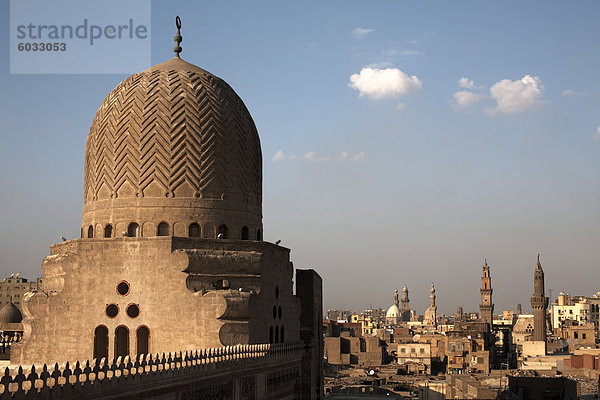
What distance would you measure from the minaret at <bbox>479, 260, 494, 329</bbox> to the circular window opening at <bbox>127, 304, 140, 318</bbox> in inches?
2987

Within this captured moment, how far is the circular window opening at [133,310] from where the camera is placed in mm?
21406

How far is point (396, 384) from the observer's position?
5353 cm

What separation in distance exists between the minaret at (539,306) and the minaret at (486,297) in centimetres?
1000

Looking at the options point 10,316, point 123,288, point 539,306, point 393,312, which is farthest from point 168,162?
point 393,312

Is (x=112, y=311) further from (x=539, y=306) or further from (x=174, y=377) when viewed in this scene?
(x=539, y=306)

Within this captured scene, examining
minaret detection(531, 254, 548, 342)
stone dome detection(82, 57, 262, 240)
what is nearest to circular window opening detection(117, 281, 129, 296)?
stone dome detection(82, 57, 262, 240)

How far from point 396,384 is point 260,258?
110 feet

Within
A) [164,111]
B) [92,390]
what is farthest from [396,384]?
[92,390]

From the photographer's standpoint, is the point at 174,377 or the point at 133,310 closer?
the point at 174,377

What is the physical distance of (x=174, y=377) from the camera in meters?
15.6

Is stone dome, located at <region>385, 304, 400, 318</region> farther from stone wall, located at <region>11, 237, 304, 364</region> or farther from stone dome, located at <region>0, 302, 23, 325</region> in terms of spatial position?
stone wall, located at <region>11, 237, 304, 364</region>

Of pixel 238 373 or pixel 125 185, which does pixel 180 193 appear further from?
pixel 238 373

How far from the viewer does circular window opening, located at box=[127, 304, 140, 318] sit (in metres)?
21.4

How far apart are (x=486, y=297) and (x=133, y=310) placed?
7774 cm
